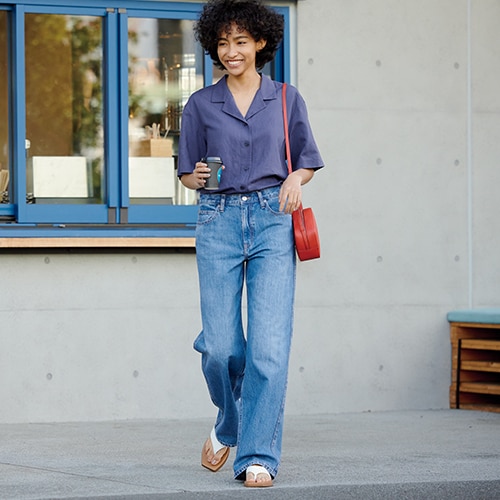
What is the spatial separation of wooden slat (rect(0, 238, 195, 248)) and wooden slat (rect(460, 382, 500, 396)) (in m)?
2.04

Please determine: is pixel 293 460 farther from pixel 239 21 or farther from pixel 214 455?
pixel 239 21

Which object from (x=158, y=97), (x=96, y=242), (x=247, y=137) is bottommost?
(x=96, y=242)

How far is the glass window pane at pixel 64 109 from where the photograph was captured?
25.5 feet

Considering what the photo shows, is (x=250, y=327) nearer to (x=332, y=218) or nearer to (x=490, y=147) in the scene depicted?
(x=332, y=218)

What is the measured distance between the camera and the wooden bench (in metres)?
8.20

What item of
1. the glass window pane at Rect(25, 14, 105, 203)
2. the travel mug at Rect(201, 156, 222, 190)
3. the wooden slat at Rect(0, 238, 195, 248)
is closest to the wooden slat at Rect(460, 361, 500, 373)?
the wooden slat at Rect(0, 238, 195, 248)

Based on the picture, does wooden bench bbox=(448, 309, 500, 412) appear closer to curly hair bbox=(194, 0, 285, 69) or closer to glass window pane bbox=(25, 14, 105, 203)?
glass window pane bbox=(25, 14, 105, 203)

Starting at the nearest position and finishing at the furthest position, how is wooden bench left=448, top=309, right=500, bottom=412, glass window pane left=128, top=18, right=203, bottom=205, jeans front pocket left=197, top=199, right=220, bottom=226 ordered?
jeans front pocket left=197, top=199, right=220, bottom=226, glass window pane left=128, top=18, right=203, bottom=205, wooden bench left=448, top=309, right=500, bottom=412

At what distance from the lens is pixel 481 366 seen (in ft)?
26.7

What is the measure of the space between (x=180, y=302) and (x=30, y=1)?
2.06 m

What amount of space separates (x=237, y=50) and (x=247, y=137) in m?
0.36

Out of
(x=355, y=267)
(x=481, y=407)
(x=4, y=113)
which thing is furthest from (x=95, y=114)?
(x=481, y=407)

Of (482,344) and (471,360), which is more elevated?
(482,344)

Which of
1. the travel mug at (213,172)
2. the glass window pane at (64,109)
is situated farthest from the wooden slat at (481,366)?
the travel mug at (213,172)
